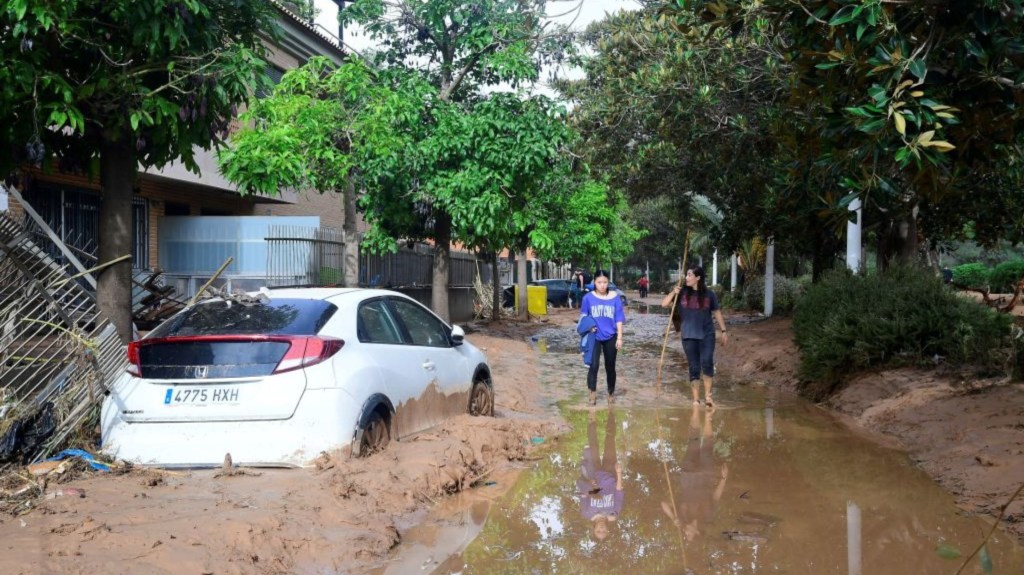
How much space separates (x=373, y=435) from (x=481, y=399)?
104 inches

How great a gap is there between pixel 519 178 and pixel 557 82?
181 inches

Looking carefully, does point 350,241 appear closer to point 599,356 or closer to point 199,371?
point 599,356

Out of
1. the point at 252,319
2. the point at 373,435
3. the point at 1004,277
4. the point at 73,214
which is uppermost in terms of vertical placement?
the point at 73,214

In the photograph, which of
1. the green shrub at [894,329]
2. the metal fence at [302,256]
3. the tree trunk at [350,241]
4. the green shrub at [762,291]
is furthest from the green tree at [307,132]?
the green shrub at [762,291]

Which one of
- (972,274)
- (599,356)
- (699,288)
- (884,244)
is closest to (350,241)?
(599,356)

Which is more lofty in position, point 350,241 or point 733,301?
point 350,241

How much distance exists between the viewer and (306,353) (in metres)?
6.13

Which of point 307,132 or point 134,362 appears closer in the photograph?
point 134,362

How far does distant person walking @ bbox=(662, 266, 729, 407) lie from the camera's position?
36.3 ft

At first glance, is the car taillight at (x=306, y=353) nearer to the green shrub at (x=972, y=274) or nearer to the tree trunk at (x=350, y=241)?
the tree trunk at (x=350, y=241)

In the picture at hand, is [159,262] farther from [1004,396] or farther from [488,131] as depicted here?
[1004,396]

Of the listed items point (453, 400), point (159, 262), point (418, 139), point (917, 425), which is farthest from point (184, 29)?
point (159, 262)

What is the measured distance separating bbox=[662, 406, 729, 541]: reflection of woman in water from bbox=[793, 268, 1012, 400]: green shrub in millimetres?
2835

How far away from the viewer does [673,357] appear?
1855 centimetres
